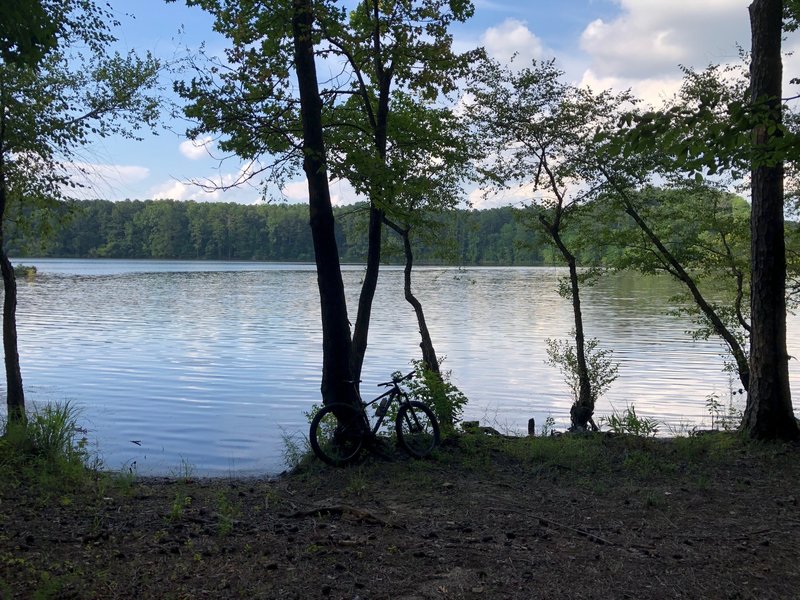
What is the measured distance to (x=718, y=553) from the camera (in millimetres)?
5008

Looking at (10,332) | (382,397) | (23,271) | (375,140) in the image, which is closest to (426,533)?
(382,397)

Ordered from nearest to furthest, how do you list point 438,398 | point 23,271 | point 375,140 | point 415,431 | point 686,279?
point 415,431, point 438,398, point 375,140, point 23,271, point 686,279

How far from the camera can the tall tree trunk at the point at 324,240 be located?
28.0ft

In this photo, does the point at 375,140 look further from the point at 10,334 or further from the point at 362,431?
the point at 10,334

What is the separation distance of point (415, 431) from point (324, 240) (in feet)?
8.66

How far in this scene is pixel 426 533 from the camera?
5398mm

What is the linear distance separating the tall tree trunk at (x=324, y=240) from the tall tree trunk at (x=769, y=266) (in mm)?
5381

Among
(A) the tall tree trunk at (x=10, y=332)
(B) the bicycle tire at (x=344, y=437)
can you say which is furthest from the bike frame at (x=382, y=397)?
(A) the tall tree trunk at (x=10, y=332)

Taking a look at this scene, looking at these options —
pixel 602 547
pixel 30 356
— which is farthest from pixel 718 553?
pixel 30 356

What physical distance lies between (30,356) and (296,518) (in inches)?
849

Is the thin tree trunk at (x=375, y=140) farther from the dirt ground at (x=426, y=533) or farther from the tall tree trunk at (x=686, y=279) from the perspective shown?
the tall tree trunk at (x=686, y=279)

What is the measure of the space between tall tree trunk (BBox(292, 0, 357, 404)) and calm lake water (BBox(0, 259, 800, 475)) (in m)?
3.24

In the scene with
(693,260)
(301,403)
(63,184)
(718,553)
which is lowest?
(301,403)

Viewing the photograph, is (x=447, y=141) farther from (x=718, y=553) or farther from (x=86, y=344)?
(x=86, y=344)
